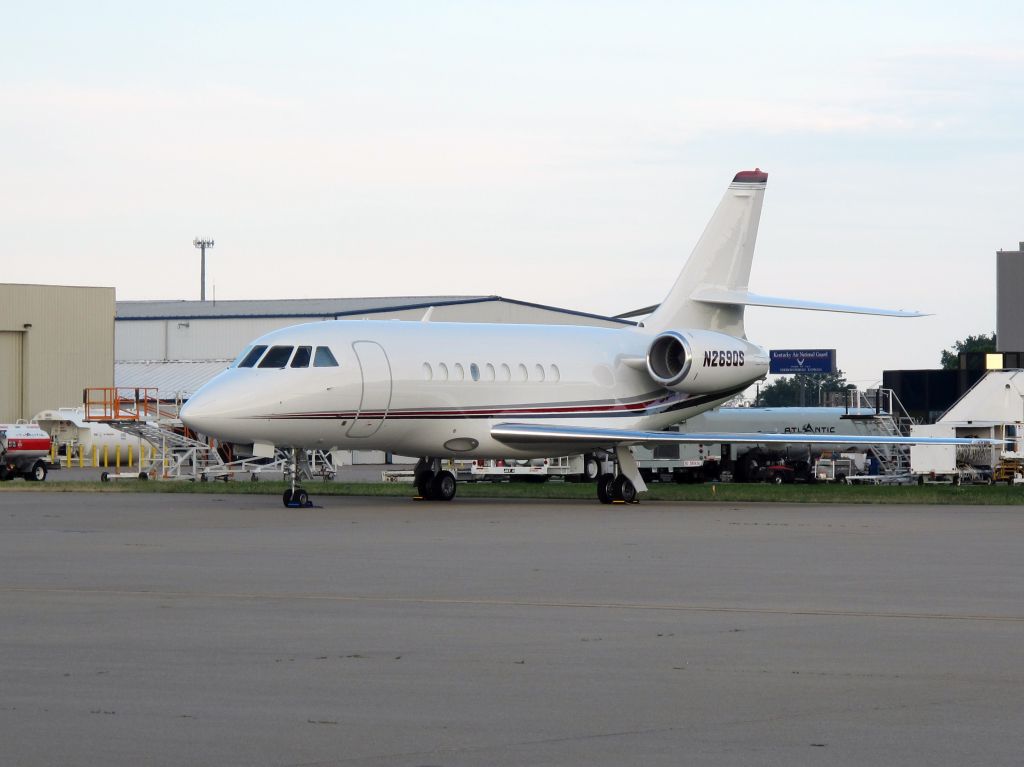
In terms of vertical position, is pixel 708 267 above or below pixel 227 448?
above

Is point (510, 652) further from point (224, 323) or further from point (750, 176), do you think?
point (224, 323)

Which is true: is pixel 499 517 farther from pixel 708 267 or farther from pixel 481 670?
pixel 481 670

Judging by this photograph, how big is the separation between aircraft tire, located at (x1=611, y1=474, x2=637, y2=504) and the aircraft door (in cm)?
520

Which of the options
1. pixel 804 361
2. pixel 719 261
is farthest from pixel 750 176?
pixel 804 361

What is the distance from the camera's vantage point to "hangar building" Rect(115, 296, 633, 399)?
246ft

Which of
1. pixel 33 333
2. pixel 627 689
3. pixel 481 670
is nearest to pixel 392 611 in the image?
pixel 481 670

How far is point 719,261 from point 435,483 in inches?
334

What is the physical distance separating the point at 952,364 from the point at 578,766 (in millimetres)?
161429

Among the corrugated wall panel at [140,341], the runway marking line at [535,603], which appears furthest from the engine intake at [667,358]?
the corrugated wall panel at [140,341]

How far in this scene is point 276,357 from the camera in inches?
1085

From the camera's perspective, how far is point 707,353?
3250 centimetres

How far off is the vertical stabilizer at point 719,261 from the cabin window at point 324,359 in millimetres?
9497

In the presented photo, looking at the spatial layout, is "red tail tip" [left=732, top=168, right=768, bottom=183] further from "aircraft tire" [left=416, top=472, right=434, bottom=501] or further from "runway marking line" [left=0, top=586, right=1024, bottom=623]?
"runway marking line" [left=0, top=586, right=1024, bottom=623]

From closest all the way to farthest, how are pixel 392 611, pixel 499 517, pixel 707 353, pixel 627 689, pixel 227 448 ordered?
pixel 627 689 → pixel 392 611 → pixel 499 517 → pixel 707 353 → pixel 227 448
